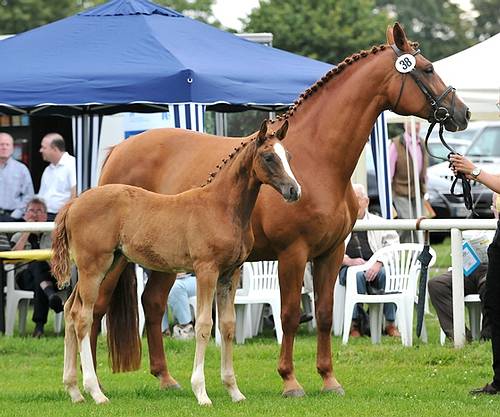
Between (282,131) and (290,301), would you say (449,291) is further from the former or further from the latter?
(282,131)

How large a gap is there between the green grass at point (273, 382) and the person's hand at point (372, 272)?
2.03ft

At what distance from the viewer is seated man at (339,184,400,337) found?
12062 mm

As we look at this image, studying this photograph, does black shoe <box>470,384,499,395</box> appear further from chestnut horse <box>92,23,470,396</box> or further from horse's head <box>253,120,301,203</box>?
horse's head <box>253,120,301,203</box>

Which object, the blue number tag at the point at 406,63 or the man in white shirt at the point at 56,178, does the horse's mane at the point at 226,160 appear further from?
the man in white shirt at the point at 56,178

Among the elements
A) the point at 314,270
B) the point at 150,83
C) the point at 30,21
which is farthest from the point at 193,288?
the point at 30,21

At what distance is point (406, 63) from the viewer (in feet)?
27.3

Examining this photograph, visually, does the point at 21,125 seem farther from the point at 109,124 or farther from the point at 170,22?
the point at 170,22

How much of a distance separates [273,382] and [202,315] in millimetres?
1571

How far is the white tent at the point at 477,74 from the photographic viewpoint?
564 inches

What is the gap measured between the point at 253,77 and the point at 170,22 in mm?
1560

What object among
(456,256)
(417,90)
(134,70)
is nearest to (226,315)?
(417,90)

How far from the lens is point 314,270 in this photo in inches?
336

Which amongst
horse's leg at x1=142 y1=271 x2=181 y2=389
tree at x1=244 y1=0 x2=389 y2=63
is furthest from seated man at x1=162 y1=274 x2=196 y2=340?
tree at x1=244 y1=0 x2=389 y2=63

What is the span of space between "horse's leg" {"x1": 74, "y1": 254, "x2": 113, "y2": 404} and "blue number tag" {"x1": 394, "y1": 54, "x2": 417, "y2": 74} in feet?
7.73
